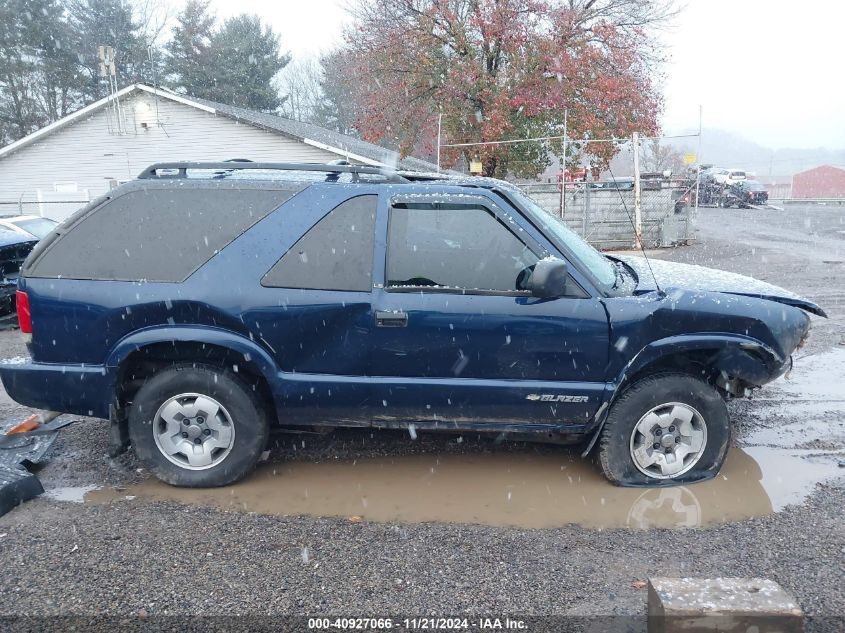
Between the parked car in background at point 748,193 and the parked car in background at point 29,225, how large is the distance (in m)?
31.6

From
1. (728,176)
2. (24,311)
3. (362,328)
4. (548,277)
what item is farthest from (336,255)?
(728,176)

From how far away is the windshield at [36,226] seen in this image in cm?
1009

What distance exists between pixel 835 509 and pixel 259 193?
12.5 feet

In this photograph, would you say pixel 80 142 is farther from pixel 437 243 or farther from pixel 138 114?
pixel 437 243

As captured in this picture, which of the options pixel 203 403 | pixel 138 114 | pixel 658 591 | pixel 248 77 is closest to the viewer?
pixel 658 591

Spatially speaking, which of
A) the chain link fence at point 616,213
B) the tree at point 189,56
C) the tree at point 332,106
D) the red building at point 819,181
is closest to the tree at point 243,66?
the tree at point 189,56

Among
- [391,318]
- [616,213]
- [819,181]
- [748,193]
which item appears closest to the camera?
[391,318]

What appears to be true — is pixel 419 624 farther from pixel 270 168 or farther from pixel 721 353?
pixel 270 168

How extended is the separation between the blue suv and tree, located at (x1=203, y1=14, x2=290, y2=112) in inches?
1584

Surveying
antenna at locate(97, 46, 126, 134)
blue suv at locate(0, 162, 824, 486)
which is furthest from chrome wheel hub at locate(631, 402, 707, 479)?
antenna at locate(97, 46, 126, 134)

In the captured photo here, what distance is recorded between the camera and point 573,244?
13.7 ft

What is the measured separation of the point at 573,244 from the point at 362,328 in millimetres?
1434

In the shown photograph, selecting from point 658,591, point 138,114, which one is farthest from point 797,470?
point 138,114

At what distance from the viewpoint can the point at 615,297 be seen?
386 cm
